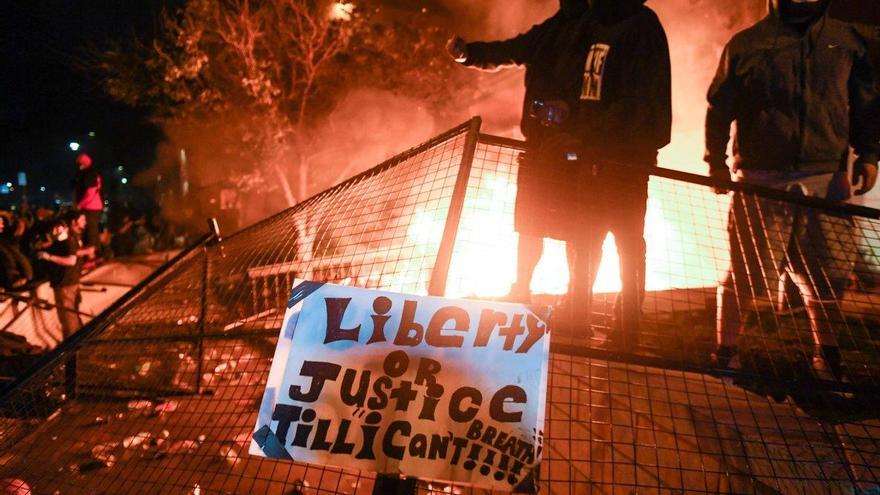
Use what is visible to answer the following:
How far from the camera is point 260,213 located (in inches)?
656

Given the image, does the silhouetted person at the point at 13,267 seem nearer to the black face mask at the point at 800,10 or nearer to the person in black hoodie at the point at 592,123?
the person in black hoodie at the point at 592,123

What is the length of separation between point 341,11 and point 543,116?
1004 cm

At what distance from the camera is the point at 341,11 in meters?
11.3

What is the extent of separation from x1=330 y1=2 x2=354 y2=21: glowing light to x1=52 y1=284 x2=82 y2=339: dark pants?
25.7 feet

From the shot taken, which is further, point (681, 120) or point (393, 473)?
point (681, 120)

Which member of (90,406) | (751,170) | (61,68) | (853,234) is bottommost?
(90,406)

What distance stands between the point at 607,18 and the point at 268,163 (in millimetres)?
11165

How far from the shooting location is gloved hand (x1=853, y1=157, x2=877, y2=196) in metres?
3.72

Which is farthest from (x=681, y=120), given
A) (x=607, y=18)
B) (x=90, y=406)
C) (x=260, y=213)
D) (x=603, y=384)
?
(x=260, y=213)

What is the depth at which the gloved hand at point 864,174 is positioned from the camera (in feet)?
12.2

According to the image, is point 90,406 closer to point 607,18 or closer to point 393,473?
point 393,473

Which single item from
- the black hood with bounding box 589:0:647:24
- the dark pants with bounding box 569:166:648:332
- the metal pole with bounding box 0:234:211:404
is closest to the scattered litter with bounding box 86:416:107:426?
the metal pole with bounding box 0:234:211:404

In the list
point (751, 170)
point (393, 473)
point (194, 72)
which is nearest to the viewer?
point (393, 473)

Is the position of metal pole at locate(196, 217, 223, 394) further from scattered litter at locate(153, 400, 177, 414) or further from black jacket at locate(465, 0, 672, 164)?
black jacket at locate(465, 0, 672, 164)
